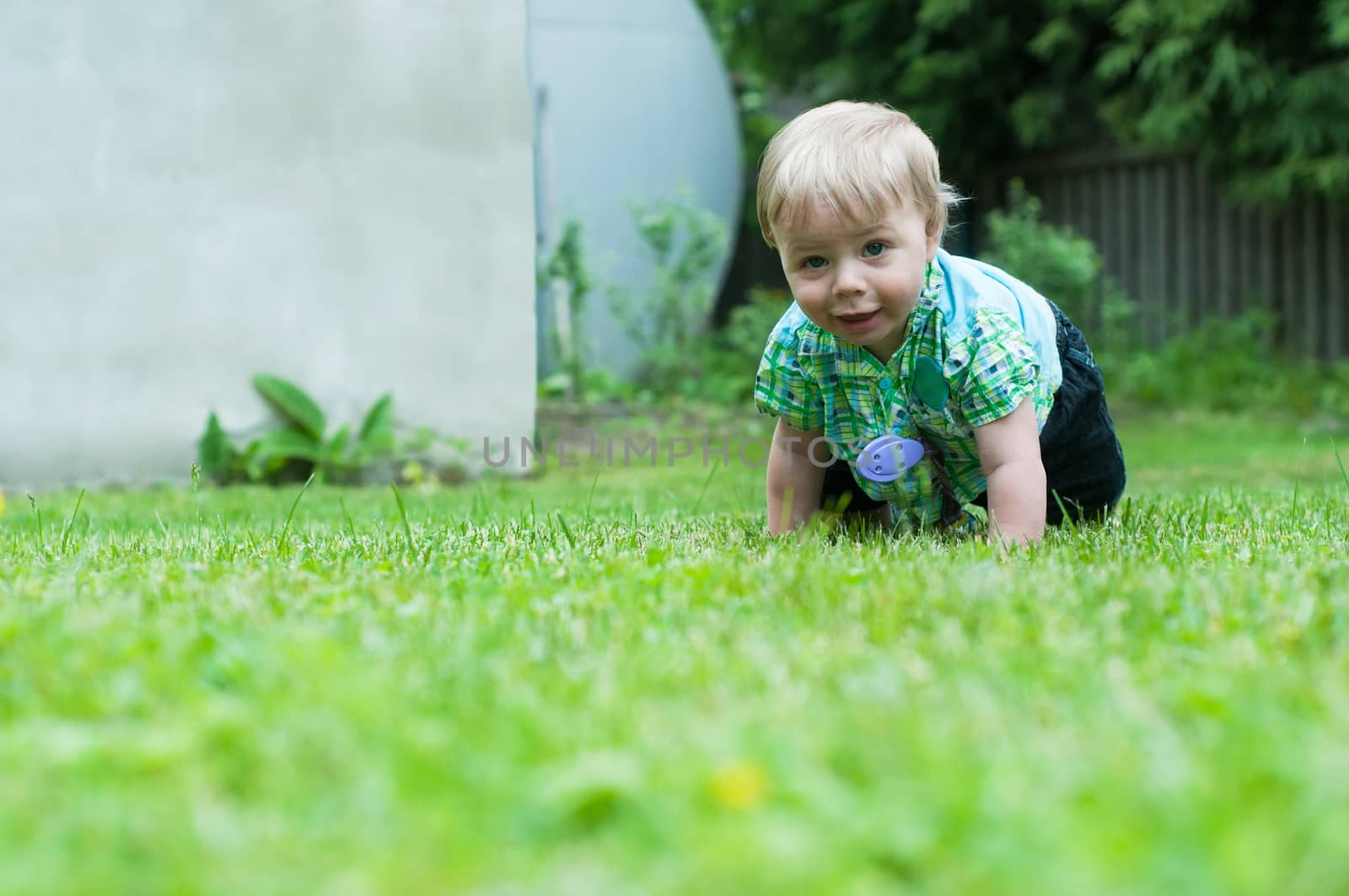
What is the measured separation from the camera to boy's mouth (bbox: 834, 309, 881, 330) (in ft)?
8.84

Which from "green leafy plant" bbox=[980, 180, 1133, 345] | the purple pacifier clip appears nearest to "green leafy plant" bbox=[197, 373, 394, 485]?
the purple pacifier clip

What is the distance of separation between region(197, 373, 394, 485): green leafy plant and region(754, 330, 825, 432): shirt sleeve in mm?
3008

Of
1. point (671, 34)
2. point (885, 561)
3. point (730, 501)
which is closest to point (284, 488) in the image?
point (730, 501)

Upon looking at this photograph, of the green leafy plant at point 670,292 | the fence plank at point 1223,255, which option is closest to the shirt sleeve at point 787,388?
the green leafy plant at point 670,292

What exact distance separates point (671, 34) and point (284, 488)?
600 cm

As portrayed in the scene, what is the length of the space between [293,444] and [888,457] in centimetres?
339

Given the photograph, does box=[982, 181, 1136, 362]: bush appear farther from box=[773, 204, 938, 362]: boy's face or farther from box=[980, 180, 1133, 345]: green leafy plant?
box=[773, 204, 938, 362]: boy's face

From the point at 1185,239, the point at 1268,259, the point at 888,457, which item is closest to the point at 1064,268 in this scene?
the point at 1185,239

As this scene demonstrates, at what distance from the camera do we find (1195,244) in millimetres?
9891

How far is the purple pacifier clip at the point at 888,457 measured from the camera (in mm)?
2949

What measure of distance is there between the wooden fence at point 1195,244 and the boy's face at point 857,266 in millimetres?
7088

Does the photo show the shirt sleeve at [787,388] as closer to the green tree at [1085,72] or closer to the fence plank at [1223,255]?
the green tree at [1085,72]

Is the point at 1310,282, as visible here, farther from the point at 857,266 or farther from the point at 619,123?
the point at 857,266

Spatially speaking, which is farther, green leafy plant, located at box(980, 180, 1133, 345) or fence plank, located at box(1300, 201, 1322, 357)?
green leafy plant, located at box(980, 180, 1133, 345)
